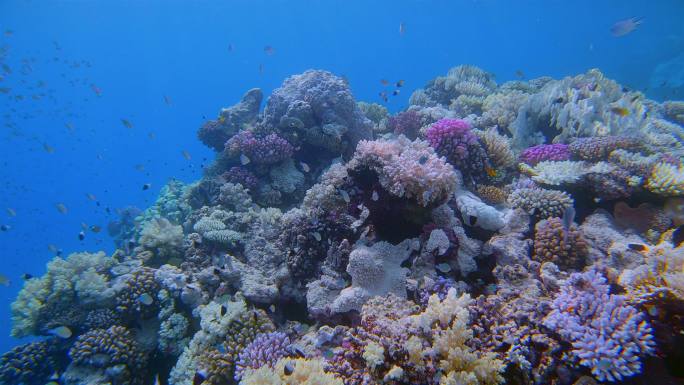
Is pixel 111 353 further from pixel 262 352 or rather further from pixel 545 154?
pixel 545 154

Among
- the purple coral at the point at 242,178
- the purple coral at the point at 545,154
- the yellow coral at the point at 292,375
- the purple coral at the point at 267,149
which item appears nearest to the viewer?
the yellow coral at the point at 292,375

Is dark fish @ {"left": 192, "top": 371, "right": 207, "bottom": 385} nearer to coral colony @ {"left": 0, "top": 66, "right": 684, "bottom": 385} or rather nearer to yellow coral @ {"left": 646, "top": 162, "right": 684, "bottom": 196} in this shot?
coral colony @ {"left": 0, "top": 66, "right": 684, "bottom": 385}

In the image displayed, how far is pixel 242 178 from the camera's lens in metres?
8.96

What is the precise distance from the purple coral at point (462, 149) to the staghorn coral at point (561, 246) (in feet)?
6.00

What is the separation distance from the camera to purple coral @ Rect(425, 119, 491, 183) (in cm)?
629

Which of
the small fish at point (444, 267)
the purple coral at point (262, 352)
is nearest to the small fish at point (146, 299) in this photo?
the purple coral at point (262, 352)

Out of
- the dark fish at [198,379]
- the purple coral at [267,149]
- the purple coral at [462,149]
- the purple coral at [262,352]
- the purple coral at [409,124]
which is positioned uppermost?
the purple coral at [409,124]

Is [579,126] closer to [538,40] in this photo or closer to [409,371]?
[409,371]

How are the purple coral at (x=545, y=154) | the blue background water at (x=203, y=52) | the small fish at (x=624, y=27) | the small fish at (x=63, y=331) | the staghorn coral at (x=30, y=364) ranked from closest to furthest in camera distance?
the small fish at (x=63, y=331)
the staghorn coral at (x=30, y=364)
the purple coral at (x=545, y=154)
the small fish at (x=624, y=27)
the blue background water at (x=203, y=52)

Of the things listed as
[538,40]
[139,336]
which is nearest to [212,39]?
[538,40]

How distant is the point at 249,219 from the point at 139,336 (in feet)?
10.2

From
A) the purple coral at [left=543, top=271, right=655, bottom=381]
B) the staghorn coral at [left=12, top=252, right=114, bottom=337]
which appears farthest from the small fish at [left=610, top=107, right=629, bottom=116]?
the staghorn coral at [left=12, top=252, right=114, bottom=337]

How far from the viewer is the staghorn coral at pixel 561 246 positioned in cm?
464

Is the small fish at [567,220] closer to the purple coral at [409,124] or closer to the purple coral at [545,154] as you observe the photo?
the purple coral at [545,154]
